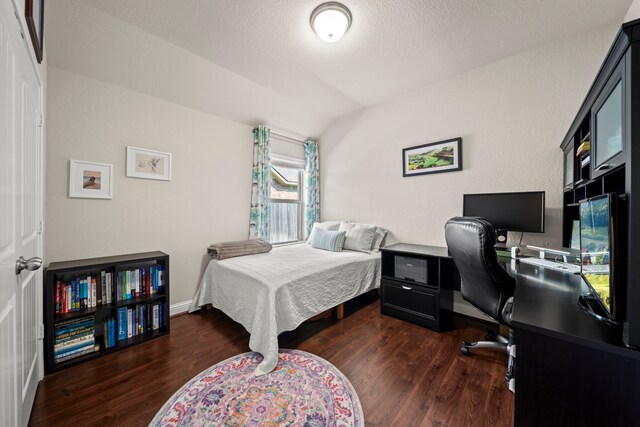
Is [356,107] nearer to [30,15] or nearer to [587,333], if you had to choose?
[30,15]

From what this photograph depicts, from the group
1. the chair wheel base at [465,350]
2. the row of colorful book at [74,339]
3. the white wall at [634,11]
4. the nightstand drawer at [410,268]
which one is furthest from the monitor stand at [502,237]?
the row of colorful book at [74,339]

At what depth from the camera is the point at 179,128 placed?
8.71 feet

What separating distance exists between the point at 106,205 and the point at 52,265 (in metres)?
0.61

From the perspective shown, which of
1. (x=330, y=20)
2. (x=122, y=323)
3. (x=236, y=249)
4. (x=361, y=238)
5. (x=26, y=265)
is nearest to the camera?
(x=26, y=265)

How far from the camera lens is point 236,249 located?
2.71 meters

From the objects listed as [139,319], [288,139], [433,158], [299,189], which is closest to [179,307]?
[139,319]

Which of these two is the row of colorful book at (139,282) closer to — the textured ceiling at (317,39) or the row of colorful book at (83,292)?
the row of colorful book at (83,292)

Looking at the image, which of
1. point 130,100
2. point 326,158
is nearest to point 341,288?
point 326,158

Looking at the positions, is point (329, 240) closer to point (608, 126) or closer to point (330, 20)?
point (330, 20)

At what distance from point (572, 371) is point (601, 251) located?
440 millimetres

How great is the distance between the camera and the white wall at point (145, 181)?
1989mm

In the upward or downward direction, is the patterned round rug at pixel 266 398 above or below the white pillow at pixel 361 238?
below

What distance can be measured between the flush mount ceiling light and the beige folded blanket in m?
2.24

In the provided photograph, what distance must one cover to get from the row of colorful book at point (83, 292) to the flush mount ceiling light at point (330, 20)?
267 cm
